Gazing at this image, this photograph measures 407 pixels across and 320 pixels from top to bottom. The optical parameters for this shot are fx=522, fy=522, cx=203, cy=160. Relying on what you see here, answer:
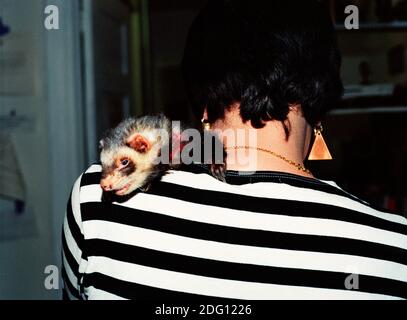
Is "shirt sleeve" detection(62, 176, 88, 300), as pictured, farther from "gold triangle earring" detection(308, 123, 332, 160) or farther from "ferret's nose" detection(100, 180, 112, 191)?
"gold triangle earring" detection(308, 123, 332, 160)

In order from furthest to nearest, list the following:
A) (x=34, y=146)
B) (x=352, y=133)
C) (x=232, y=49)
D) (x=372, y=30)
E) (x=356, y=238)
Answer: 1. (x=352, y=133)
2. (x=372, y=30)
3. (x=34, y=146)
4. (x=232, y=49)
5. (x=356, y=238)

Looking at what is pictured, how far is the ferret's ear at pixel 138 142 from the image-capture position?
958mm

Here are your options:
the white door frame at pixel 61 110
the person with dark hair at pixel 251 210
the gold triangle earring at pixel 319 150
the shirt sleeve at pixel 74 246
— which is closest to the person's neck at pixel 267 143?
the person with dark hair at pixel 251 210

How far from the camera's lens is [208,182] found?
0.81 meters

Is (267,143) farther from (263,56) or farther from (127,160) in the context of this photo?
(127,160)

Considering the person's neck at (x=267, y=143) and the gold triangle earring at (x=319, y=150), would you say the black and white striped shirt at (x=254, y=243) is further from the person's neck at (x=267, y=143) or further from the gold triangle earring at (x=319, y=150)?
the gold triangle earring at (x=319, y=150)

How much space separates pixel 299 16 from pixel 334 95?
0.16 m

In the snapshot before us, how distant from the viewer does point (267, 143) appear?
33.9 inches

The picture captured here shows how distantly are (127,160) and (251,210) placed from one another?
27 centimetres

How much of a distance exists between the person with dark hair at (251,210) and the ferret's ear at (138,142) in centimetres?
9

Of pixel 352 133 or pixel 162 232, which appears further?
pixel 352 133

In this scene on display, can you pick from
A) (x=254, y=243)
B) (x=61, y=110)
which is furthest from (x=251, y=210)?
(x=61, y=110)
